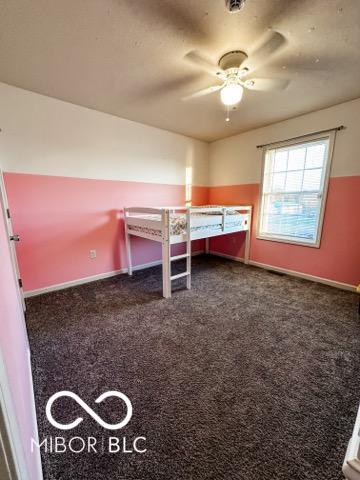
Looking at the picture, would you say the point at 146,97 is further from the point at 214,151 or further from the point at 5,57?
the point at 214,151

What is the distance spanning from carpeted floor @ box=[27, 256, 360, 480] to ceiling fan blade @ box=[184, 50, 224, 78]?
226cm

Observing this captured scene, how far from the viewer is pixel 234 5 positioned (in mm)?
1136

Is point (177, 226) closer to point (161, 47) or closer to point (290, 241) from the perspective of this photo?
point (161, 47)

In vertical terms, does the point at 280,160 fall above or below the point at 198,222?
above

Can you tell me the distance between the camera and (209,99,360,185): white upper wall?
2.38 metres

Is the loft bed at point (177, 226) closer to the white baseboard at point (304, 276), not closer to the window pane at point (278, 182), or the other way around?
the window pane at point (278, 182)

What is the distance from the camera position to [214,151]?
3945 millimetres

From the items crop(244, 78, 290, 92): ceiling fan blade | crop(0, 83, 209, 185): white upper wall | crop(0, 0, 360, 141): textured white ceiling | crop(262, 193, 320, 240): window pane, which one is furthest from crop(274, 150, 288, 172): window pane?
crop(0, 83, 209, 185): white upper wall

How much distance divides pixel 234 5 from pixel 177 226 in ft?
5.84

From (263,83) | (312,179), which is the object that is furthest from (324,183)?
(263,83)

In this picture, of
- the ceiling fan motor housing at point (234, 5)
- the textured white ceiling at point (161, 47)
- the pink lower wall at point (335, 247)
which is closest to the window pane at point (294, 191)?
the pink lower wall at point (335, 247)

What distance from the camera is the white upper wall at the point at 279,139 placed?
7.80 feet

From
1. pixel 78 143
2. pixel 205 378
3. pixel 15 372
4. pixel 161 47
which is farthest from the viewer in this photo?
pixel 78 143

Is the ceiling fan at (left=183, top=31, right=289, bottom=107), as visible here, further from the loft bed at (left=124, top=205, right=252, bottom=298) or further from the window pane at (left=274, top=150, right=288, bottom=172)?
the window pane at (left=274, top=150, right=288, bottom=172)
